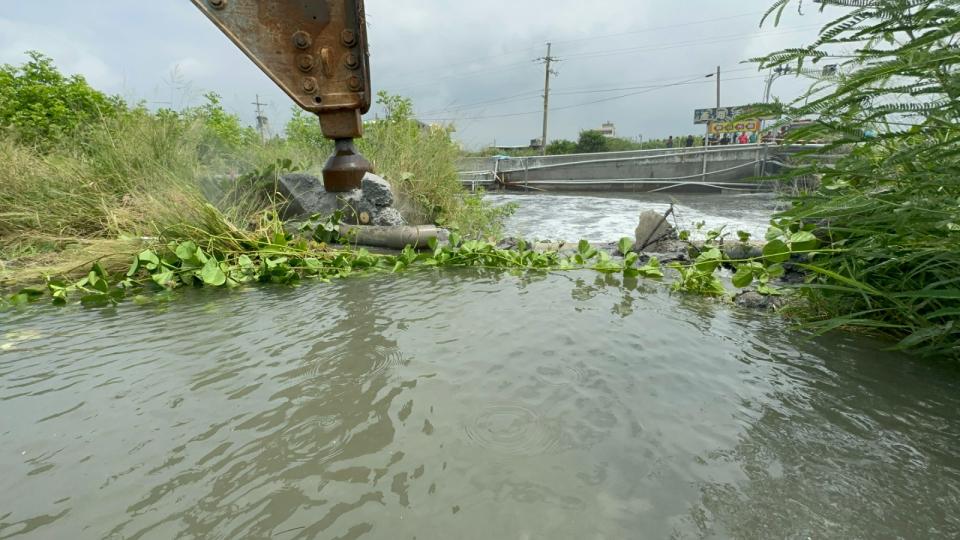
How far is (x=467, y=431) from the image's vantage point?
1.25m

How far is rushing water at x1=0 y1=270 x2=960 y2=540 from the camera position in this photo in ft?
3.09

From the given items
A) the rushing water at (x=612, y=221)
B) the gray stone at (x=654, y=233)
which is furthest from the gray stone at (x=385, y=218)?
the gray stone at (x=654, y=233)

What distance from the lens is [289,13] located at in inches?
159

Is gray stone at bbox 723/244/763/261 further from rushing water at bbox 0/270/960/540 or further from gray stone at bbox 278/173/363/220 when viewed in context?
gray stone at bbox 278/173/363/220

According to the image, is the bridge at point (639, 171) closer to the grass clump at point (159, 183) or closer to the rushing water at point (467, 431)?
the grass clump at point (159, 183)

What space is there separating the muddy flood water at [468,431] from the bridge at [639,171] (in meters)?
14.7

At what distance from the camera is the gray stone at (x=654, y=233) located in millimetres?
4641

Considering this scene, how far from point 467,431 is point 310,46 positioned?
14.1ft

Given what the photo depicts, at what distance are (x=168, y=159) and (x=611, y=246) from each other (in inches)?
199

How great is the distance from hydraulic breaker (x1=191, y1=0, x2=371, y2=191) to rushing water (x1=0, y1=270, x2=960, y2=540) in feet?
9.56

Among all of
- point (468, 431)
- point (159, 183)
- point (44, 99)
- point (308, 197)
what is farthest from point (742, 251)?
point (44, 99)

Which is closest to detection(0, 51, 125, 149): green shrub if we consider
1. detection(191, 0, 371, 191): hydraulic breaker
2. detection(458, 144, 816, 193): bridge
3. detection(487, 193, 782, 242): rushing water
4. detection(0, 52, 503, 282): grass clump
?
detection(0, 52, 503, 282): grass clump

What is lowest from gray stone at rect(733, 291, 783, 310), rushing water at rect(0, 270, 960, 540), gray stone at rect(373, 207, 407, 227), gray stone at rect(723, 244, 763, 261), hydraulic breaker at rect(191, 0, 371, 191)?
rushing water at rect(0, 270, 960, 540)

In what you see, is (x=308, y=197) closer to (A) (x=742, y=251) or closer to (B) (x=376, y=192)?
(B) (x=376, y=192)
